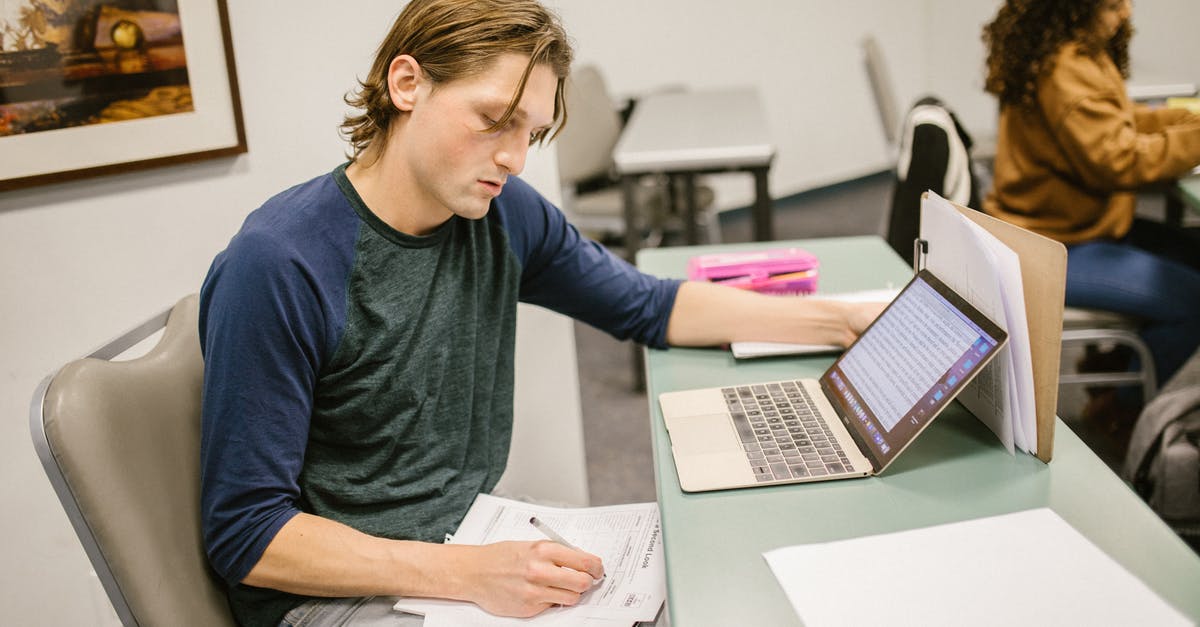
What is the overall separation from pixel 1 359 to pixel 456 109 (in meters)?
0.93

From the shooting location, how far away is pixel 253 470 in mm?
943

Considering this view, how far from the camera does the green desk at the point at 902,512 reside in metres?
0.81

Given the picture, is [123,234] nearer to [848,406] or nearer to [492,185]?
[492,185]

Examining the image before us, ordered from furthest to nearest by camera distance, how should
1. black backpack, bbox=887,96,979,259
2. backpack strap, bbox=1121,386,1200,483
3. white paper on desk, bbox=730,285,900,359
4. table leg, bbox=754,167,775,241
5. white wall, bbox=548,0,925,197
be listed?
1. white wall, bbox=548,0,925,197
2. table leg, bbox=754,167,775,241
3. black backpack, bbox=887,96,979,259
4. backpack strap, bbox=1121,386,1200,483
5. white paper on desk, bbox=730,285,900,359

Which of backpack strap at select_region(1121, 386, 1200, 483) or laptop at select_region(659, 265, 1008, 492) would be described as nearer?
laptop at select_region(659, 265, 1008, 492)

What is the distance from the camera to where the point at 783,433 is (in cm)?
110

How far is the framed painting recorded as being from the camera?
53.9 inches

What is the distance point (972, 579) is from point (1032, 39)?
5.42 feet

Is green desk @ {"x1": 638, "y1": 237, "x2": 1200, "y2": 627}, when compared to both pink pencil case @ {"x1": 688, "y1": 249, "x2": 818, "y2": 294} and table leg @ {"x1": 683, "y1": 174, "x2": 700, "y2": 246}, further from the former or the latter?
table leg @ {"x1": 683, "y1": 174, "x2": 700, "y2": 246}

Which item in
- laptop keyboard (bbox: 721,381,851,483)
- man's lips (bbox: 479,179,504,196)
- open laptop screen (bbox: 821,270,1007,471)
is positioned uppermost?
man's lips (bbox: 479,179,504,196)

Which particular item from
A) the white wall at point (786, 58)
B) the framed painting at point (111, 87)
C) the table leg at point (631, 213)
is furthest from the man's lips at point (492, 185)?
the white wall at point (786, 58)

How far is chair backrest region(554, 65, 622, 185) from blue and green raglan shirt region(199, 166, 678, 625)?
2.09m

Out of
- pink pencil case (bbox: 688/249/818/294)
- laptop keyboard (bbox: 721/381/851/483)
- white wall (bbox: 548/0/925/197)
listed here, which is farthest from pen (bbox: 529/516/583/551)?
white wall (bbox: 548/0/925/197)

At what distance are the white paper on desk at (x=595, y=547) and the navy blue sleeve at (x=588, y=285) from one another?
1.09ft
